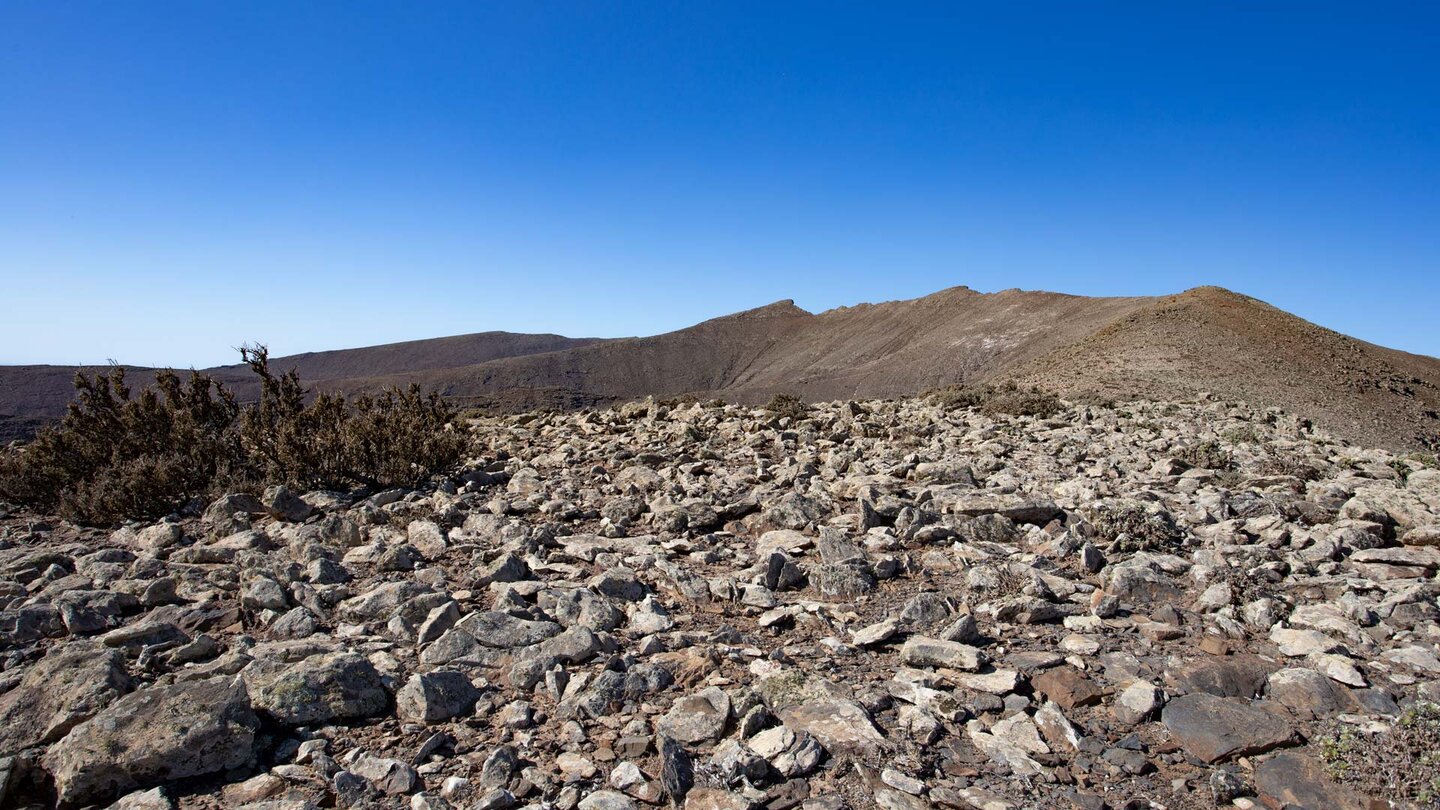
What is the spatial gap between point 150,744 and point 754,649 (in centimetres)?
266

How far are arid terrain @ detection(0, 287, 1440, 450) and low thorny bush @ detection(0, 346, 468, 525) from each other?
15.3 metres

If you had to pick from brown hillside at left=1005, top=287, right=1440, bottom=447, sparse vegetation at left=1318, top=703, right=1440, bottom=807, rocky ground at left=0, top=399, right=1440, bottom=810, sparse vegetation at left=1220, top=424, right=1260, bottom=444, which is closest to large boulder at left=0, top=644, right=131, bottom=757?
rocky ground at left=0, top=399, right=1440, bottom=810

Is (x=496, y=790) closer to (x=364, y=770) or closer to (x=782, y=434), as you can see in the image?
(x=364, y=770)

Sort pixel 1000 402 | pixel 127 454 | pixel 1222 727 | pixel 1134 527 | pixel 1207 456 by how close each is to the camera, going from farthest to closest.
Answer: pixel 1000 402 → pixel 127 454 → pixel 1207 456 → pixel 1134 527 → pixel 1222 727

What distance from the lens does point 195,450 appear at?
887 cm

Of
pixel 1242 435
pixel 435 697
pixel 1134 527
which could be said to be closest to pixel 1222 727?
pixel 1134 527

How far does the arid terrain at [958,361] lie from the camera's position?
19.5 meters

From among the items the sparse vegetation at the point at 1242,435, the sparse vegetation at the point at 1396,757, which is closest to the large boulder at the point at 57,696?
the sparse vegetation at the point at 1396,757

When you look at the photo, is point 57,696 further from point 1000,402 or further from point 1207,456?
point 1000,402

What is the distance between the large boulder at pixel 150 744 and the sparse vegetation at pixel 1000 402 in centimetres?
1265

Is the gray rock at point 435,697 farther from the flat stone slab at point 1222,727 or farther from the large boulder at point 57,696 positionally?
the flat stone slab at point 1222,727

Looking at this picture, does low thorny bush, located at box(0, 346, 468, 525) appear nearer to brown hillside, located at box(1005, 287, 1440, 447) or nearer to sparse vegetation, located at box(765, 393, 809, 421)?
sparse vegetation, located at box(765, 393, 809, 421)

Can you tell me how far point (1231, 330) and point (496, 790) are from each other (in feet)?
102

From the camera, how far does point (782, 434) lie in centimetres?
1079
